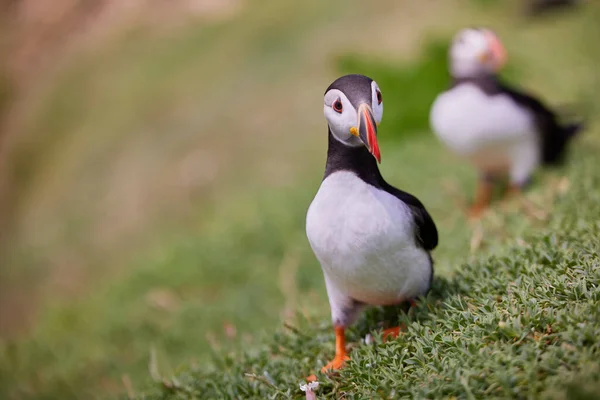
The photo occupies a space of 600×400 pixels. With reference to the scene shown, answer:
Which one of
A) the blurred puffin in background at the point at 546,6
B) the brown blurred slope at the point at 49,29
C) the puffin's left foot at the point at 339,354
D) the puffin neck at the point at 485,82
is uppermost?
the brown blurred slope at the point at 49,29

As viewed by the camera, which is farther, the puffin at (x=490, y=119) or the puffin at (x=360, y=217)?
the puffin at (x=490, y=119)

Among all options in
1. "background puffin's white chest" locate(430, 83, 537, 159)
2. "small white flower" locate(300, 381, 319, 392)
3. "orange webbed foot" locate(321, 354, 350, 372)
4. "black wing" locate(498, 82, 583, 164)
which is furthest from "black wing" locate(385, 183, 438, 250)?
"black wing" locate(498, 82, 583, 164)

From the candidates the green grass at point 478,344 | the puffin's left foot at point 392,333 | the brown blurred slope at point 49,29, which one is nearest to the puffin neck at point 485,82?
the green grass at point 478,344

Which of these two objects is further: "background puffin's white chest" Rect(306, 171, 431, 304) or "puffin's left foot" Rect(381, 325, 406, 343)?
"puffin's left foot" Rect(381, 325, 406, 343)

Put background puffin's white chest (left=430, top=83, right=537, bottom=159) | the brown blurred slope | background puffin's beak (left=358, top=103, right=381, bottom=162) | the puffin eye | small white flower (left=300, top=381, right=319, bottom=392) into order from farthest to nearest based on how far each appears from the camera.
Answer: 1. the brown blurred slope
2. background puffin's white chest (left=430, top=83, right=537, bottom=159)
3. small white flower (left=300, top=381, right=319, bottom=392)
4. the puffin eye
5. background puffin's beak (left=358, top=103, right=381, bottom=162)

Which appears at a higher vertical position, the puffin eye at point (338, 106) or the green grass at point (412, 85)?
the puffin eye at point (338, 106)

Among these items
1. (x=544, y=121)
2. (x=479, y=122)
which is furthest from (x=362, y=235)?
(x=544, y=121)

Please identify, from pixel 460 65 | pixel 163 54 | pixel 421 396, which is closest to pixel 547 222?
pixel 460 65

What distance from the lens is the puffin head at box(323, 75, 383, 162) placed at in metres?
1.84

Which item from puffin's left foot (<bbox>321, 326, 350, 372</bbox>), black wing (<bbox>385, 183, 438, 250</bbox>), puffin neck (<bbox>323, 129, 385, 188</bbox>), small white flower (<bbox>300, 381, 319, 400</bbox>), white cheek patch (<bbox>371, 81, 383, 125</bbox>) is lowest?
small white flower (<bbox>300, 381, 319, 400</bbox>)

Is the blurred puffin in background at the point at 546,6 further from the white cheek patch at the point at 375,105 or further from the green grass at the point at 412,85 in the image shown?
the white cheek patch at the point at 375,105

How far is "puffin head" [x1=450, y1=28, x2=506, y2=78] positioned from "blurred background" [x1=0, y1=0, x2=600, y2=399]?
76 centimetres

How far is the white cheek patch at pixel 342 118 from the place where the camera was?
1894mm

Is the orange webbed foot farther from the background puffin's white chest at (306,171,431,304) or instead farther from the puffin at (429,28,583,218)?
the puffin at (429,28,583,218)
